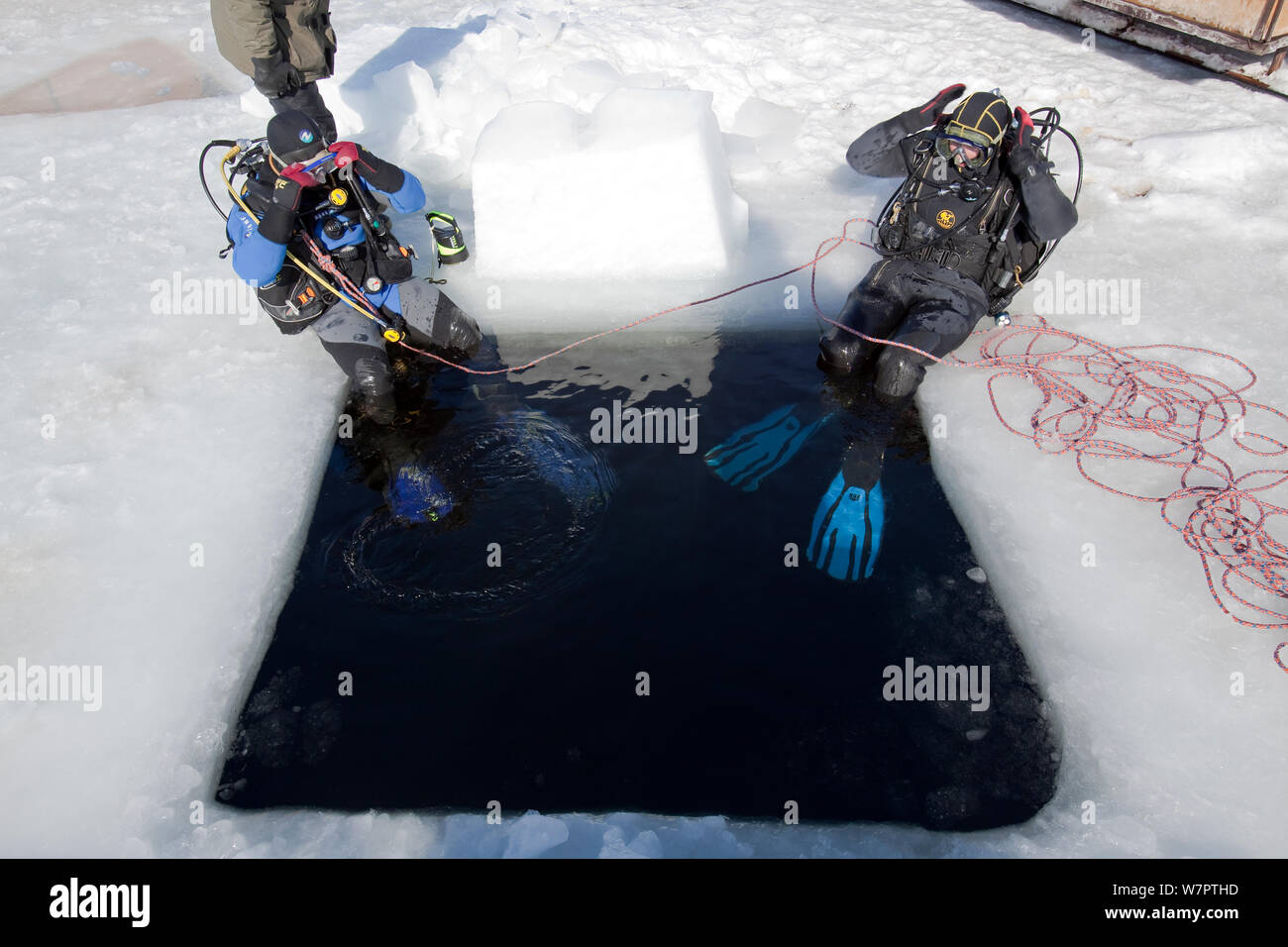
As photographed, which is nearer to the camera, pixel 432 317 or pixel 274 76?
pixel 432 317

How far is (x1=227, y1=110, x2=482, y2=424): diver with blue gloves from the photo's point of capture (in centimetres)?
426

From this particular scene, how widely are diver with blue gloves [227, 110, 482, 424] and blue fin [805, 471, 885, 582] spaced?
2.47 meters

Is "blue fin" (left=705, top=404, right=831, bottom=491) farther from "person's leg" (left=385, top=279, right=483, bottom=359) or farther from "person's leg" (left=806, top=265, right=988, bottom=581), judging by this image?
"person's leg" (left=385, top=279, right=483, bottom=359)

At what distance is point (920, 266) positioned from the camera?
497 cm

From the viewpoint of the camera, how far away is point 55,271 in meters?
5.86

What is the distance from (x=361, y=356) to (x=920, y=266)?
3441 mm

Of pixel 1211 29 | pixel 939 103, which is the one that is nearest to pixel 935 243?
pixel 939 103

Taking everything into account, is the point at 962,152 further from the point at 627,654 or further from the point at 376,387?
the point at 376,387

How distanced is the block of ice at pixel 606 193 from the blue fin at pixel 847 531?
7.23ft

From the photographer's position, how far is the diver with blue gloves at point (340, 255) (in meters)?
4.26

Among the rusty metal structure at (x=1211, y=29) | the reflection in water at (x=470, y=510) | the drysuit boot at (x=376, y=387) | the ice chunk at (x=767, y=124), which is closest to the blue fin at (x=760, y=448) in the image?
the reflection in water at (x=470, y=510)
